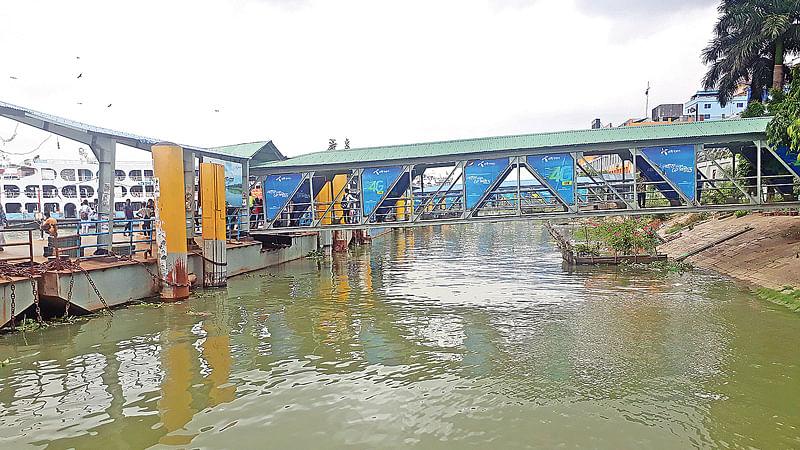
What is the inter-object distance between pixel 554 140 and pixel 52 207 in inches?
2345

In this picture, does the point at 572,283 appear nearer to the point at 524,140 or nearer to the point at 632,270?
the point at 632,270

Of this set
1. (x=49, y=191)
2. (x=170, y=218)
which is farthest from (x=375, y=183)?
(x=49, y=191)

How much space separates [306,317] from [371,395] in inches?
218

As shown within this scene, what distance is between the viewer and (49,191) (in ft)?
190

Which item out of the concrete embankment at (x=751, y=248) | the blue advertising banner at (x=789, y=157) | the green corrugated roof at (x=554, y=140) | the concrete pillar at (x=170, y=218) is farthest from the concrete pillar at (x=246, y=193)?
the blue advertising banner at (x=789, y=157)

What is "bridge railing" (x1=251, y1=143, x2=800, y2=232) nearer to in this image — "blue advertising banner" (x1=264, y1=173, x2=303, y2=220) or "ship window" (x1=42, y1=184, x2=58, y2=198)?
"blue advertising banner" (x1=264, y1=173, x2=303, y2=220)

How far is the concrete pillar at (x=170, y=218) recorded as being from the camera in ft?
47.8

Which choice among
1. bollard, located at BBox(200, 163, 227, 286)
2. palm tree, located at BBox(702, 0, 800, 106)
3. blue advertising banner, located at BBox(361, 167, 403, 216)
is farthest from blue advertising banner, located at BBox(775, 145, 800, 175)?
bollard, located at BBox(200, 163, 227, 286)

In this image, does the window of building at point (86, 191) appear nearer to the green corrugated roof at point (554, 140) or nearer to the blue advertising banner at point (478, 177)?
the green corrugated roof at point (554, 140)

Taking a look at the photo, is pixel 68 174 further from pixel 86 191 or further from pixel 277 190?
pixel 277 190

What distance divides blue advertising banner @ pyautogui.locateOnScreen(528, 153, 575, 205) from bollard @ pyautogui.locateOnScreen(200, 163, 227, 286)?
1033 centimetres

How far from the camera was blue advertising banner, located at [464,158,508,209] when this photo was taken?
59.0 ft

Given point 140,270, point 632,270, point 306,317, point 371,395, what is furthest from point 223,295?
point 632,270

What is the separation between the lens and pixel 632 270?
1903 cm
